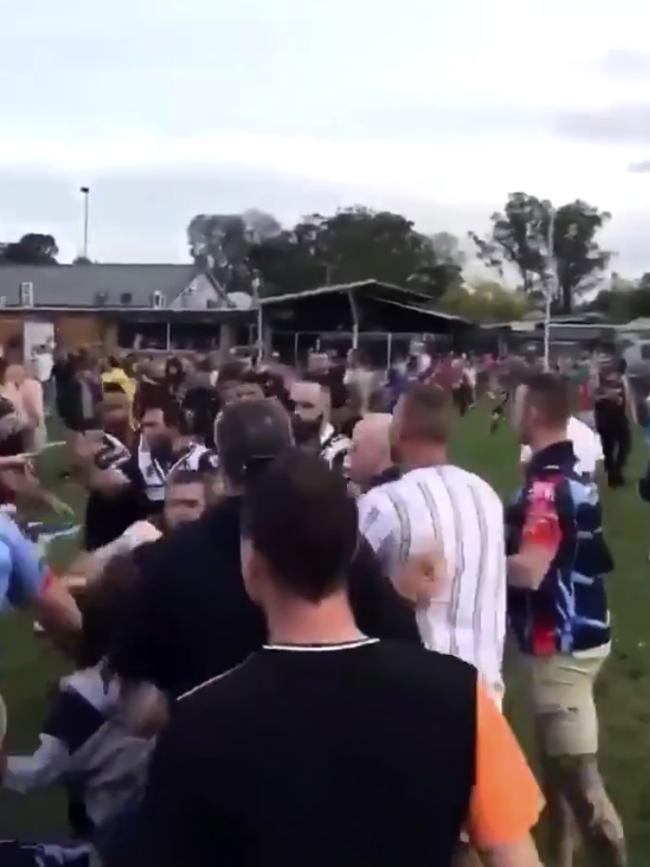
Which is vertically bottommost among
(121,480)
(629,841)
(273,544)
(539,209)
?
(629,841)

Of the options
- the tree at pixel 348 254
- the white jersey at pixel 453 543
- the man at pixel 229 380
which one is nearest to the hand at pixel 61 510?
the man at pixel 229 380

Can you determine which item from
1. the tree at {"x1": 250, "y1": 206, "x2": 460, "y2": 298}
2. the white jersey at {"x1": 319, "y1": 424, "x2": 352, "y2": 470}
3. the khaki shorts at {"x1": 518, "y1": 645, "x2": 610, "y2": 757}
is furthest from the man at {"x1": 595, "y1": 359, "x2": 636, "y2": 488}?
the tree at {"x1": 250, "y1": 206, "x2": 460, "y2": 298}

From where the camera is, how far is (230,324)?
196 ft

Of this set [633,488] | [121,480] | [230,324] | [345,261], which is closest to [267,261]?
[345,261]

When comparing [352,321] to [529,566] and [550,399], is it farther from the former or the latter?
[529,566]

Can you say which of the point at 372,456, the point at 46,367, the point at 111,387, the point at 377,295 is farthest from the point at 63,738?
the point at 377,295

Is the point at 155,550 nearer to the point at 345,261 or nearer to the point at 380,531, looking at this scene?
the point at 380,531

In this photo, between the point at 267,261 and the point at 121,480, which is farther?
the point at 267,261

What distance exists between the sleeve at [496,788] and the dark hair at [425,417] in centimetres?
221

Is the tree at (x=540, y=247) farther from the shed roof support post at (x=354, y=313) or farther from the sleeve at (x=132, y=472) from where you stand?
the sleeve at (x=132, y=472)

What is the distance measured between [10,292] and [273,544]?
8840 cm

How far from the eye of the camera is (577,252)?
130 meters

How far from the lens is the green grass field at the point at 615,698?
726cm

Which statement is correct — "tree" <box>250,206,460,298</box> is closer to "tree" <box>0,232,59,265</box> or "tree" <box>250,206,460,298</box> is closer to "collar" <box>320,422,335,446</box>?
"tree" <box>0,232,59,265</box>
